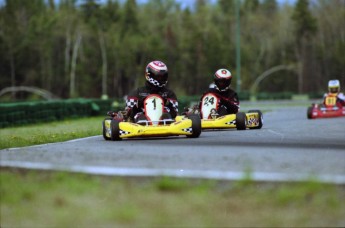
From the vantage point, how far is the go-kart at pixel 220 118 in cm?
1667

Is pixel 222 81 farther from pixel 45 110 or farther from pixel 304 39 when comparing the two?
pixel 304 39

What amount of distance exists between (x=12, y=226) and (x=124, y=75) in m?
99.0

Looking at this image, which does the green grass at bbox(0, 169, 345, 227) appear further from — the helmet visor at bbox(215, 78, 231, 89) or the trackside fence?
the trackside fence

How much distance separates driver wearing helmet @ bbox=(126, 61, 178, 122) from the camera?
573 inches

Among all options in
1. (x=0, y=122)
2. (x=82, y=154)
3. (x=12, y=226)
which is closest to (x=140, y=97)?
(x=82, y=154)

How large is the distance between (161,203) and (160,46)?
92540 mm

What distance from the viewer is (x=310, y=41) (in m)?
112

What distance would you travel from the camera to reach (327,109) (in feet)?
87.2

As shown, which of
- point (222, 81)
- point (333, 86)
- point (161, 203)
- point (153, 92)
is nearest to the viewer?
point (161, 203)

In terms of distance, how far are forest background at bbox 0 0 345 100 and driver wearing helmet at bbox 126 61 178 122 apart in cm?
6987

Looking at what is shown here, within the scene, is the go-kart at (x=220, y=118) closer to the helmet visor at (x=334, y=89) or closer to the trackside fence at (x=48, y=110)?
the trackside fence at (x=48, y=110)

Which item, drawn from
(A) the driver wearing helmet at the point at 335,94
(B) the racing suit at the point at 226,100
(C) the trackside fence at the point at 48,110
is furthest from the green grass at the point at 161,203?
(A) the driver wearing helmet at the point at 335,94

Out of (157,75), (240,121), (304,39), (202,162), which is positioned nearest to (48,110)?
(240,121)

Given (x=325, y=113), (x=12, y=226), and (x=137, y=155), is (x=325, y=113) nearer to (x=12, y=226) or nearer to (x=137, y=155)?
(x=137, y=155)
